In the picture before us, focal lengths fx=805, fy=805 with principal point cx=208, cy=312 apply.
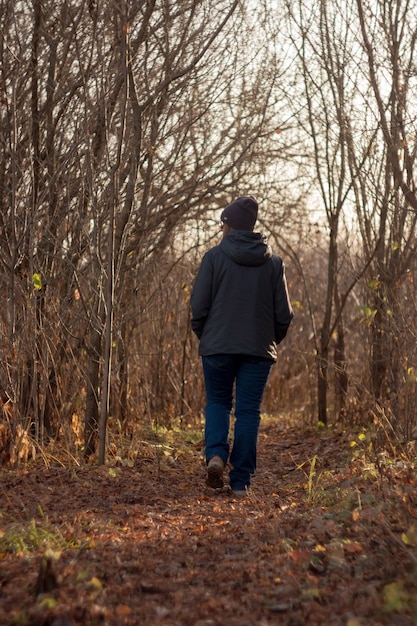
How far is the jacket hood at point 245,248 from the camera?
17.4 ft

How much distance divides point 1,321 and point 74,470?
1.24 metres

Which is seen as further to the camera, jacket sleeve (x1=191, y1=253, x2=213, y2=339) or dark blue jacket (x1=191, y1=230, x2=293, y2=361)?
jacket sleeve (x1=191, y1=253, x2=213, y2=339)

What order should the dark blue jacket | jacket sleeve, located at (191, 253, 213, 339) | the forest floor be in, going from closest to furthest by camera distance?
the forest floor < the dark blue jacket < jacket sleeve, located at (191, 253, 213, 339)

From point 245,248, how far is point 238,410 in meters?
1.08

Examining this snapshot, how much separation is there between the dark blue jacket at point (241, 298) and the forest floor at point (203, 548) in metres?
1.00

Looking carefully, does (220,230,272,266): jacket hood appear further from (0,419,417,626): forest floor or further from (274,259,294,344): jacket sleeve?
(0,419,417,626): forest floor

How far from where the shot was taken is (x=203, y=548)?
368 cm

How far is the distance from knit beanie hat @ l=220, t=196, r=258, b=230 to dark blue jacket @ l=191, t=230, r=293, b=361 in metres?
0.11

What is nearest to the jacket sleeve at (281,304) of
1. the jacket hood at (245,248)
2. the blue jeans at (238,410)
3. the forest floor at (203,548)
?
the jacket hood at (245,248)

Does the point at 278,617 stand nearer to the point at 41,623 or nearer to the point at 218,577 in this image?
the point at 218,577

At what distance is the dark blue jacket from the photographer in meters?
5.26

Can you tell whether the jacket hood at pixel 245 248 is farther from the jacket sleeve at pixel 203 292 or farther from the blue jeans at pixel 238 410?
the blue jeans at pixel 238 410

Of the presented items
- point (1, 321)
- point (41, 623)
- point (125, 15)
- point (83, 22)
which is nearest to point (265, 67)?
point (83, 22)

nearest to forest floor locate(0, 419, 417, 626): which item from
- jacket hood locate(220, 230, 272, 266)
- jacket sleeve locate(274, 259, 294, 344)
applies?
jacket sleeve locate(274, 259, 294, 344)
